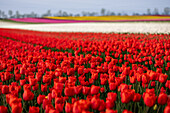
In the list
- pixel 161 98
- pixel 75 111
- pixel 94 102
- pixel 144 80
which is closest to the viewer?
pixel 75 111

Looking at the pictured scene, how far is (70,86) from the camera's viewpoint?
7.29 feet

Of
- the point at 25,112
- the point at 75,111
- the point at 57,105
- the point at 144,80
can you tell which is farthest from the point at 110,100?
the point at 25,112

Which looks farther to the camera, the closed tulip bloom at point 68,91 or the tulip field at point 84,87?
the closed tulip bloom at point 68,91

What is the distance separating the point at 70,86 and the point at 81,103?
644 mm

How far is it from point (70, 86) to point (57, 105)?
1.48 ft

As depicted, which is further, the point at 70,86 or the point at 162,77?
the point at 162,77

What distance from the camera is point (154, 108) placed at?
2.10m

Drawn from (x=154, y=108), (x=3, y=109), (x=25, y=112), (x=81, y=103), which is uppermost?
(x=81, y=103)

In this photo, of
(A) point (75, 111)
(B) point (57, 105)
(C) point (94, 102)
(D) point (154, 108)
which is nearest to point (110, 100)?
(C) point (94, 102)

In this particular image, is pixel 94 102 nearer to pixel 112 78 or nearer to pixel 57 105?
pixel 57 105

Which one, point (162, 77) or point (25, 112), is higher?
point (162, 77)

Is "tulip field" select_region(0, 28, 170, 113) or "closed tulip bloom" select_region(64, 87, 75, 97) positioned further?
"closed tulip bloom" select_region(64, 87, 75, 97)

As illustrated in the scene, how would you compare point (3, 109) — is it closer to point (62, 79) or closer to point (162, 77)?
point (62, 79)

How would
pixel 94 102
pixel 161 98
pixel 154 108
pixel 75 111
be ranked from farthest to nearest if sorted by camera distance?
pixel 154 108, pixel 161 98, pixel 94 102, pixel 75 111
